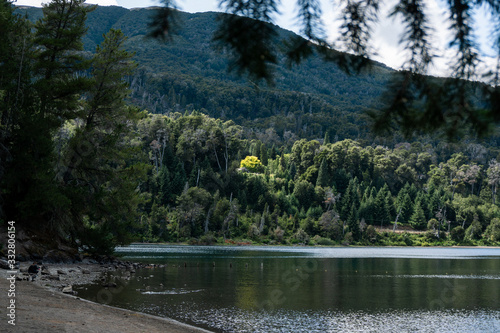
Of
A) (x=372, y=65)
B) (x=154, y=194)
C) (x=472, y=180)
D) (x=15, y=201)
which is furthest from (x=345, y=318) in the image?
(x=472, y=180)

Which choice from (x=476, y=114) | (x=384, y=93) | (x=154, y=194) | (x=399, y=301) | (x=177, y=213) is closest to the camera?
(x=476, y=114)

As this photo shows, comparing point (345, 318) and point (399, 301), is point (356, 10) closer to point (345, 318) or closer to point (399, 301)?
point (345, 318)

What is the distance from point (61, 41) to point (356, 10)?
104 feet

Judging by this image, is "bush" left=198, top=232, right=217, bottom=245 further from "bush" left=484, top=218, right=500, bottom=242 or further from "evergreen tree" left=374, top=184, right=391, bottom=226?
"bush" left=484, top=218, right=500, bottom=242

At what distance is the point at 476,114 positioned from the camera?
4152mm

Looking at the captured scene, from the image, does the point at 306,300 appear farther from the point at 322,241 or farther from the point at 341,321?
the point at 322,241

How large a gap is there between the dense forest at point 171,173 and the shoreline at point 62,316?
9.33 m

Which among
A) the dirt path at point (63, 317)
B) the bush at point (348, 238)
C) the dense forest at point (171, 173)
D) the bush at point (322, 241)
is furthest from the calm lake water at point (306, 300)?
the bush at point (348, 238)

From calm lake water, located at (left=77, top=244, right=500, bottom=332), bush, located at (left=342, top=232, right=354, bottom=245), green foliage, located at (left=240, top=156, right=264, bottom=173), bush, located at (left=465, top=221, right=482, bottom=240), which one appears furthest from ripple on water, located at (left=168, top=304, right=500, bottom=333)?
green foliage, located at (left=240, top=156, right=264, bottom=173)

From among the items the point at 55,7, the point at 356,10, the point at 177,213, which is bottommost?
the point at 177,213

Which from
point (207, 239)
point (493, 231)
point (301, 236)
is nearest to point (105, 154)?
point (207, 239)

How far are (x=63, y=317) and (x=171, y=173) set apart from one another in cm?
10841

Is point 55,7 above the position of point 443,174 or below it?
above

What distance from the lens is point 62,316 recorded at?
1349cm
